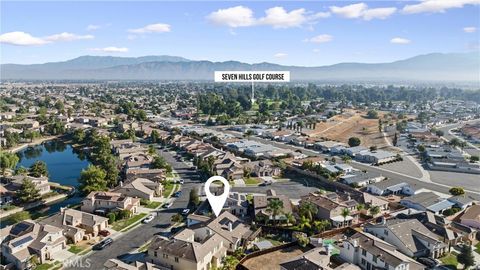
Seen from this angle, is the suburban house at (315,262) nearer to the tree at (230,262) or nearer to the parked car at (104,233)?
the tree at (230,262)

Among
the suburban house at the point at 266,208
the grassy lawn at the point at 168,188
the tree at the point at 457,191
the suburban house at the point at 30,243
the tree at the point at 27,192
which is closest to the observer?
the suburban house at the point at 30,243

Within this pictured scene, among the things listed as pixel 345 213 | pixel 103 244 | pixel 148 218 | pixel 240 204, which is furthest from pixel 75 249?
pixel 345 213

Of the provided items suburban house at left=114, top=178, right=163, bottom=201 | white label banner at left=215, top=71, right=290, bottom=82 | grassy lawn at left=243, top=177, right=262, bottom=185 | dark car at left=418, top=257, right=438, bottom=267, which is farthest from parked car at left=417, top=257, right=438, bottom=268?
suburban house at left=114, top=178, right=163, bottom=201

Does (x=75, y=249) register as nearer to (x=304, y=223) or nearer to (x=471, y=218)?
(x=304, y=223)

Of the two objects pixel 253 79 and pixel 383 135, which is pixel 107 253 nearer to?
pixel 253 79

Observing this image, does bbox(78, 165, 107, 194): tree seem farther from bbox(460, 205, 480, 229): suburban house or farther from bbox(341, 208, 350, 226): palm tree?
bbox(460, 205, 480, 229): suburban house

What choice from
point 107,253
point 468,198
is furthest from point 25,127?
point 468,198

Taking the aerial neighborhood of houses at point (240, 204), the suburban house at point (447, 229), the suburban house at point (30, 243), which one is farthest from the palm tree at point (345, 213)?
the suburban house at point (30, 243)
